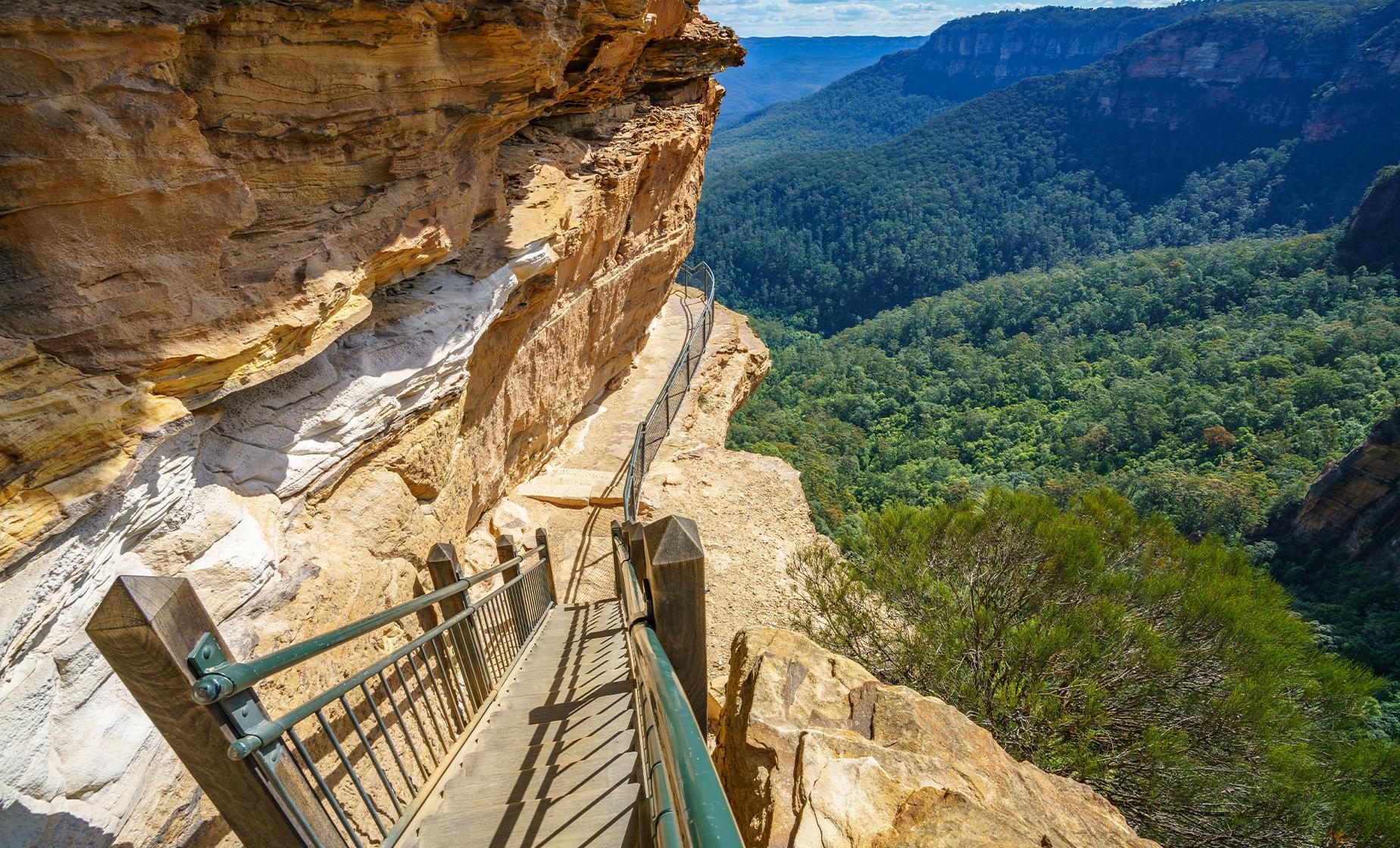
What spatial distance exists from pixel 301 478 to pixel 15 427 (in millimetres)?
1567

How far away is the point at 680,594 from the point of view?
1.93 meters

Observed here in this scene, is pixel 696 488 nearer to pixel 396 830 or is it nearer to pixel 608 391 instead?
pixel 608 391

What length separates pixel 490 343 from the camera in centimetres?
649

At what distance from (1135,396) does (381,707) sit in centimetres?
4268

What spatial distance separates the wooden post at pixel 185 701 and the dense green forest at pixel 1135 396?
12615mm

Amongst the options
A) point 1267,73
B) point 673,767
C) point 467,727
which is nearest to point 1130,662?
point 467,727

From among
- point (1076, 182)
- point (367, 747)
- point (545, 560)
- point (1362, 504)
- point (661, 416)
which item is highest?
point (367, 747)

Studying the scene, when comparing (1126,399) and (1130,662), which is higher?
(1130,662)

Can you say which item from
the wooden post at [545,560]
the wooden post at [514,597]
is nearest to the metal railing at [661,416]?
the wooden post at [545,560]

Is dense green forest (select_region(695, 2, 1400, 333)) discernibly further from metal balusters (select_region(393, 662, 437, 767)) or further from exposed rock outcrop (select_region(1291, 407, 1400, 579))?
metal balusters (select_region(393, 662, 437, 767))

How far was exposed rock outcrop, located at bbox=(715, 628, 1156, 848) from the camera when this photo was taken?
2523mm

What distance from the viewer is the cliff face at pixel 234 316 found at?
2.55 meters

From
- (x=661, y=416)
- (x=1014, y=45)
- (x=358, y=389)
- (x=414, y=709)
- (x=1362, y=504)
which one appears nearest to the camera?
(x=414, y=709)

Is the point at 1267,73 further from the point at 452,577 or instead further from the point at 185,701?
the point at 185,701
